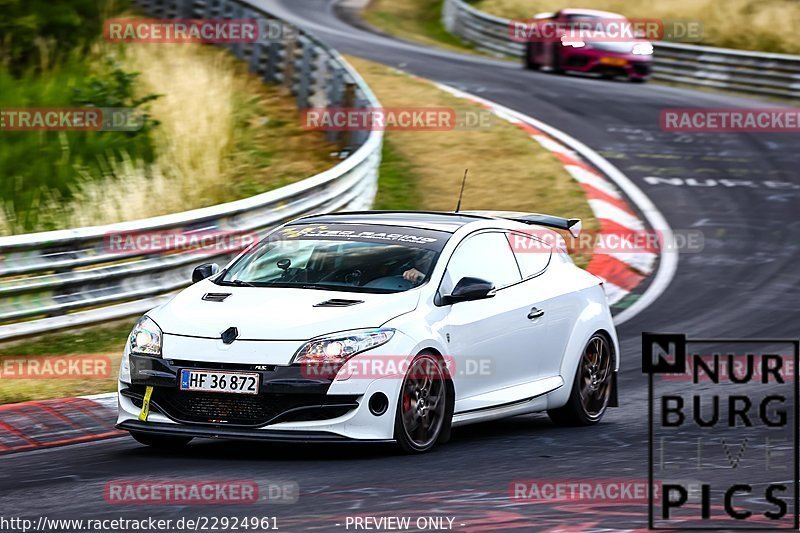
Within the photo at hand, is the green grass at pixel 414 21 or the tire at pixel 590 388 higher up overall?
the tire at pixel 590 388

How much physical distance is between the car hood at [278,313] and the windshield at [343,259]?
0.21 m

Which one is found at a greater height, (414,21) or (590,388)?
(590,388)

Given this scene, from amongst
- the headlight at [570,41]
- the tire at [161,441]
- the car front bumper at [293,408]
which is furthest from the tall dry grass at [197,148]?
the headlight at [570,41]

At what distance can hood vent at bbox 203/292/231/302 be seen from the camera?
816cm

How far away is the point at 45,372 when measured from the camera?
1073 cm

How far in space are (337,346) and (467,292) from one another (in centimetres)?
105

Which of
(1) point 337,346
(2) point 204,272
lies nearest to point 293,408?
(1) point 337,346

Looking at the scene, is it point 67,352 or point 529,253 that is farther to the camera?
point 67,352

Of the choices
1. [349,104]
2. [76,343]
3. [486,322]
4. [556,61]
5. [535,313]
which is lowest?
[556,61]

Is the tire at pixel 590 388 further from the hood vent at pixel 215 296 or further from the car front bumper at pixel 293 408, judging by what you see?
the hood vent at pixel 215 296

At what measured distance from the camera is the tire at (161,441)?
320 inches

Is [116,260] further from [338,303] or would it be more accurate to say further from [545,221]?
[338,303]

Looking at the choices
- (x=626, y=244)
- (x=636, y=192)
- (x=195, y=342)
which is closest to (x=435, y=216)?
(x=195, y=342)

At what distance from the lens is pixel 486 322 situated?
8.57 meters
